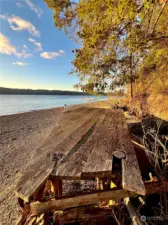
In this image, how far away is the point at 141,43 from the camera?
336cm

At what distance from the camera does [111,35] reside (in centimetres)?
365

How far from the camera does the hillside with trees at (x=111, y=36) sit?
326 centimetres

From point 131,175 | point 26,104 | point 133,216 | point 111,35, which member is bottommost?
point 26,104

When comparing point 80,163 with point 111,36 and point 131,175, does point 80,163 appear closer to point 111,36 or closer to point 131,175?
point 131,175

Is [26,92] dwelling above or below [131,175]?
above

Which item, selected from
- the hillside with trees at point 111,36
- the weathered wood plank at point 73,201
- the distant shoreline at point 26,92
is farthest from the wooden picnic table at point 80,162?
the distant shoreline at point 26,92

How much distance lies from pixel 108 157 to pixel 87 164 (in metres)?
0.28

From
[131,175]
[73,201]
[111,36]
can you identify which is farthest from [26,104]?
[131,175]

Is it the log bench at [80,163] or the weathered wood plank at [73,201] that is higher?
the log bench at [80,163]

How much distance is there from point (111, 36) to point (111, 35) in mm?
363

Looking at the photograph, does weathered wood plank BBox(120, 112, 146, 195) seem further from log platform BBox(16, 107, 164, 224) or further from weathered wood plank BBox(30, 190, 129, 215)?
weathered wood plank BBox(30, 190, 129, 215)

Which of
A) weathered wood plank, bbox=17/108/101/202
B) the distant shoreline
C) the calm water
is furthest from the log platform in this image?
the distant shoreline

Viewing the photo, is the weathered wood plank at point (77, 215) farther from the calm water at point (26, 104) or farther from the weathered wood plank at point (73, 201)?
the calm water at point (26, 104)

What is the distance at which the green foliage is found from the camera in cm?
326
